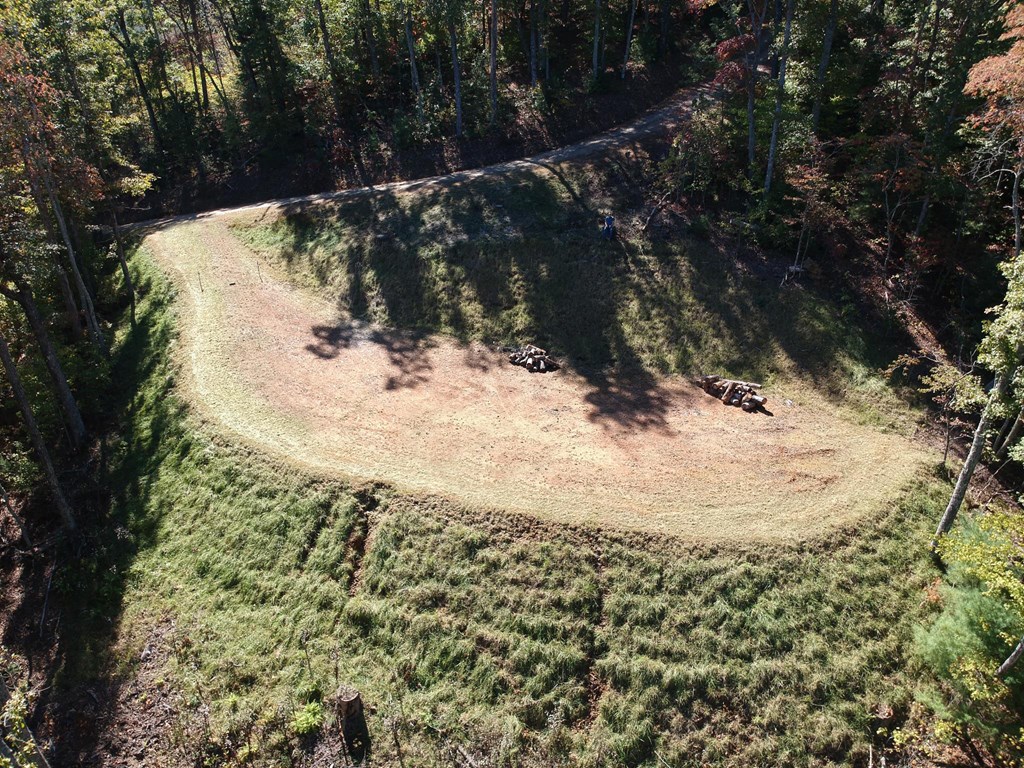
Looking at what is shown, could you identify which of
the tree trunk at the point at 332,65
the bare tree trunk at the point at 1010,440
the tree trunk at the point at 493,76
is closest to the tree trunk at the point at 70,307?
the tree trunk at the point at 332,65

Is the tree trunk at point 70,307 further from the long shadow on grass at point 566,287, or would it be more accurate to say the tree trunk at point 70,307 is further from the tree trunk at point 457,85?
the tree trunk at point 457,85

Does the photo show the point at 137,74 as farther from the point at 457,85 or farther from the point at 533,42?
the point at 533,42

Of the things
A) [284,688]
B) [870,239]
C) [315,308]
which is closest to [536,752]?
[284,688]

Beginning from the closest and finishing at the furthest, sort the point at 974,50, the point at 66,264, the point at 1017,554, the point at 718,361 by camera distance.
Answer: the point at 1017,554 → the point at 974,50 → the point at 718,361 → the point at 66,264

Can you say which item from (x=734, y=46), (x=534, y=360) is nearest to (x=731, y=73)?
(x=734, y=46)

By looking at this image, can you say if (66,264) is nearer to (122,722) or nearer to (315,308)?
(315,308)

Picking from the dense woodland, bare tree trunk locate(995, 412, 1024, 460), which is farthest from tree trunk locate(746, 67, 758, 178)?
bare tree trunk locate(995, 412, 1024, 460)
